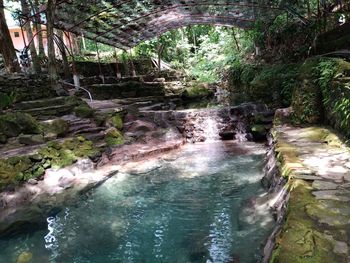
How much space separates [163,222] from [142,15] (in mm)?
10005

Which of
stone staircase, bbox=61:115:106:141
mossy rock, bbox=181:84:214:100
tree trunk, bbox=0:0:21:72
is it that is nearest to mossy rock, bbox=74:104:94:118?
stone staircase, bbox=61:115:106:141

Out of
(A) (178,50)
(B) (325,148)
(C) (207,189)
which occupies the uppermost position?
(A) (178,50)

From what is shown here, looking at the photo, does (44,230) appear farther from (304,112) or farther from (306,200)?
(304,112)

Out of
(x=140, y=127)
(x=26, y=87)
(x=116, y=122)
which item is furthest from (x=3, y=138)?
(x=140, y=127)

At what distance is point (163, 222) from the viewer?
4988 mm

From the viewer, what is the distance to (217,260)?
378 centimetres

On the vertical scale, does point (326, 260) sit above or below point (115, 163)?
above

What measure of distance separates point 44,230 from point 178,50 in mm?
22742

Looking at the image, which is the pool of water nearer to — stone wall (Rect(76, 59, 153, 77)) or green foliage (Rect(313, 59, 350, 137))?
green foliage (Rect(313, 59, 350, 137))

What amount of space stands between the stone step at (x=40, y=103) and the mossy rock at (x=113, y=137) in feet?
6.18

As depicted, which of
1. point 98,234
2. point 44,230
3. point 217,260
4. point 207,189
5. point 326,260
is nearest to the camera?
point 326,260

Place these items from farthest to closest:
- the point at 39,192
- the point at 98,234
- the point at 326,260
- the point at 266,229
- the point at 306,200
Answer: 1. the point at 39,192
2. the point at 98,234
3. the point at 266,229
4. the point at 306,200
5. the point at 326,260

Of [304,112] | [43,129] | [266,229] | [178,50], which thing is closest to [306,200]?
[266,229]

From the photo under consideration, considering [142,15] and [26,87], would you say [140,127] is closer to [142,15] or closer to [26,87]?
[26,87]
